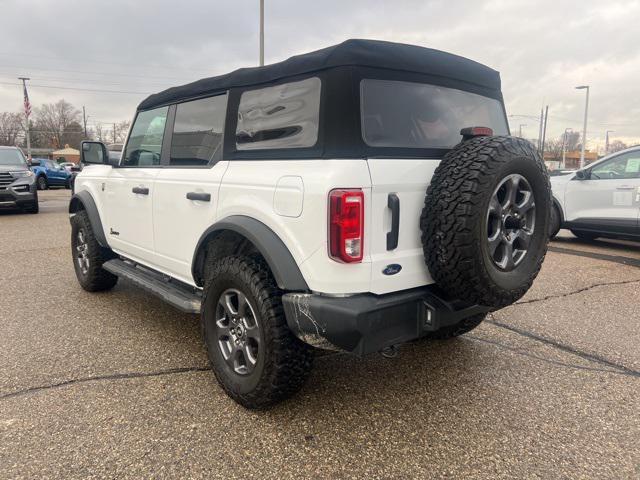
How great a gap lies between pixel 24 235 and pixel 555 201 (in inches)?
375

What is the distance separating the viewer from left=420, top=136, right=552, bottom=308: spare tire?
2.18 metres

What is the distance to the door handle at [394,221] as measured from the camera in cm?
224

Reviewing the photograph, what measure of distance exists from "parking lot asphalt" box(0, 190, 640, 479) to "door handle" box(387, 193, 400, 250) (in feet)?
3.31

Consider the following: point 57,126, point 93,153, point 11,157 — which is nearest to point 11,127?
point 57,126

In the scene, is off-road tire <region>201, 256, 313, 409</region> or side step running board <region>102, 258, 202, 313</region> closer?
off-road tire <region>201, 256, 313, 409</region>

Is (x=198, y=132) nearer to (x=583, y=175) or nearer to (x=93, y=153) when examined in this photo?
(x=93, y=153)

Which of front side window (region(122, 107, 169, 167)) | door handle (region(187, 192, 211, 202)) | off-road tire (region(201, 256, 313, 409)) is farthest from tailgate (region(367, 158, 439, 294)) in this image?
front side window (region(122, 107, 169, 167))

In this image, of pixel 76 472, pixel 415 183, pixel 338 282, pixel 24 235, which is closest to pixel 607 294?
pixel 415 183

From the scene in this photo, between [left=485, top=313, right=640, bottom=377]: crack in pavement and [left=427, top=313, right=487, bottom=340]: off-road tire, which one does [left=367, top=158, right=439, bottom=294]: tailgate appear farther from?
[left=485, top=313, right=640, bottom=377]: crack in pavement

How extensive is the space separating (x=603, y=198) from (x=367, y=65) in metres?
6.44

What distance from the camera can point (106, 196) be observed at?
432 cm

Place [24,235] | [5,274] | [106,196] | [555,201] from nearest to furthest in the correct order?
[106,196] → [5,274] → [555,201] → [24,235]

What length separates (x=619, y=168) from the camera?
23.5 feet

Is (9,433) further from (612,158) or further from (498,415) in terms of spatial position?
(612,158)
